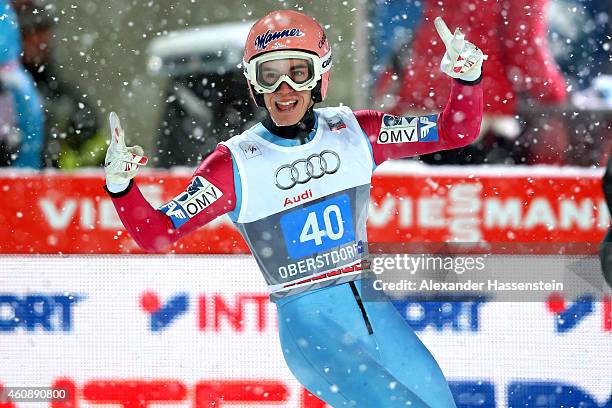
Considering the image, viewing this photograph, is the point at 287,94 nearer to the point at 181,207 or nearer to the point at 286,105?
the point at 286,105

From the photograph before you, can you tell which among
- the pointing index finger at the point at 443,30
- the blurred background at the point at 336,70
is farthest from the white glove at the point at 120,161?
the blurred background at the point at 336,70

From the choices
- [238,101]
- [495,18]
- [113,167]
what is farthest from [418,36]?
[113,167]

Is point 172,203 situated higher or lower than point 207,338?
higher

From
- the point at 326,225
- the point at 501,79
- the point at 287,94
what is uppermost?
the point at 501,79

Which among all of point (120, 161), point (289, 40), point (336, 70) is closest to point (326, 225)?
point (289, 40)

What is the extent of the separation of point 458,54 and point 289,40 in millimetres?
534

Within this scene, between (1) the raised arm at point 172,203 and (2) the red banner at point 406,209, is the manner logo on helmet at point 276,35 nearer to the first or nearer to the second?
(1) the raised arm at point 172,203

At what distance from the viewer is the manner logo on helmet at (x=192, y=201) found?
310 cm

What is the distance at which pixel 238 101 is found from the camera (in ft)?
14.5

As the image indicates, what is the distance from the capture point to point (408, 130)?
325 cm

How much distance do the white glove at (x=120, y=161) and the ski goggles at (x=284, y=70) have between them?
1.59 ft

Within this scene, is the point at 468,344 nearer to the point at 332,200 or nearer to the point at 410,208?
the point at 410,208

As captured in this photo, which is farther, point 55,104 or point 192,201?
point 55,104

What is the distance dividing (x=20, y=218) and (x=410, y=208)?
153 centimetres
